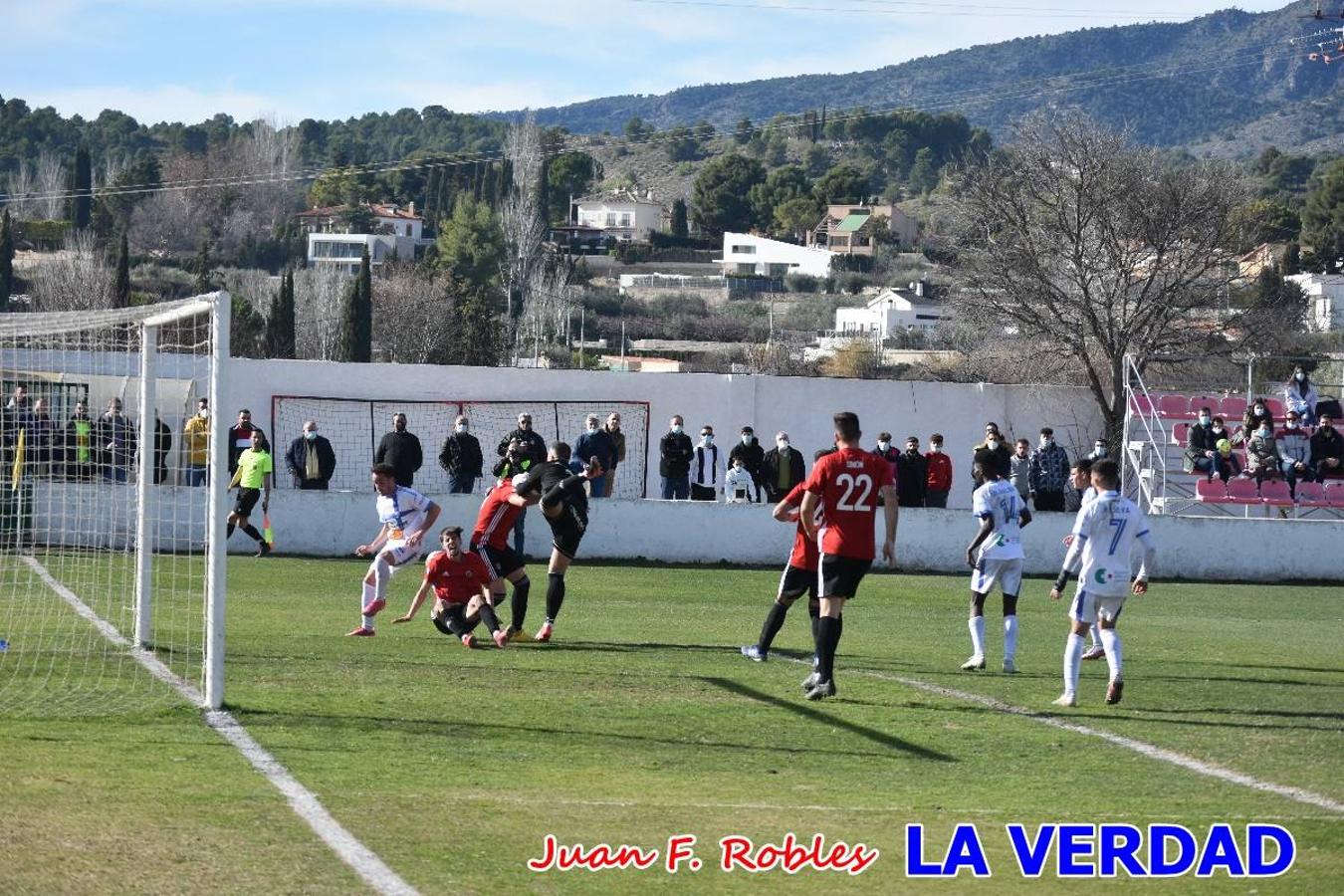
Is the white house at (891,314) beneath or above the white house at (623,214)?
beneath

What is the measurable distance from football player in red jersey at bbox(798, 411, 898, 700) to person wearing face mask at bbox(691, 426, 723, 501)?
1743cm

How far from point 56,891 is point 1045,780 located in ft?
17.2

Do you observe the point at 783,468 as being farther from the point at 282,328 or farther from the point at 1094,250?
the point at 282,328

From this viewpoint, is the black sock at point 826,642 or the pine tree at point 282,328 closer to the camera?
the black sock at point 826,642

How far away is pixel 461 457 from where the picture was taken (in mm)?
27375

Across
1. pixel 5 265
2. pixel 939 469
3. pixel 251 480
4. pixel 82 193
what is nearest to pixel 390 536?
pixel 251 480

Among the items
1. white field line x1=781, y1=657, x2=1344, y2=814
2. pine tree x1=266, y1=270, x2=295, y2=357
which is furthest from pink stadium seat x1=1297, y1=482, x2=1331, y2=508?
pine tree x1=266, y1=270, x2=295, y2=357

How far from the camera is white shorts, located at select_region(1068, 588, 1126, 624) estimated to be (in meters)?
11.9

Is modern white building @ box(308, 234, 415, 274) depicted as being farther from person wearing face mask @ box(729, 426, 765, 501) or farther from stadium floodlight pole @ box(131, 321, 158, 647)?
stadium floodlight pole @ box(131, 321, 158, 647)

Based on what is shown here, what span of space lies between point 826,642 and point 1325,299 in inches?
3480

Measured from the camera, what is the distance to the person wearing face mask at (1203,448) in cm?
2966

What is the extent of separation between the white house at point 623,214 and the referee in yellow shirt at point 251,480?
152112 mm

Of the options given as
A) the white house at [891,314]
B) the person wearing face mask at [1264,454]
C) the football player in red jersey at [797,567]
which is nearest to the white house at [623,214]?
the white house at [891,314]

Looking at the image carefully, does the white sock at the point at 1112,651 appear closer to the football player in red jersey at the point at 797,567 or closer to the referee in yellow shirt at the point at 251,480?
the football player in red jersey at the point at 797,567
